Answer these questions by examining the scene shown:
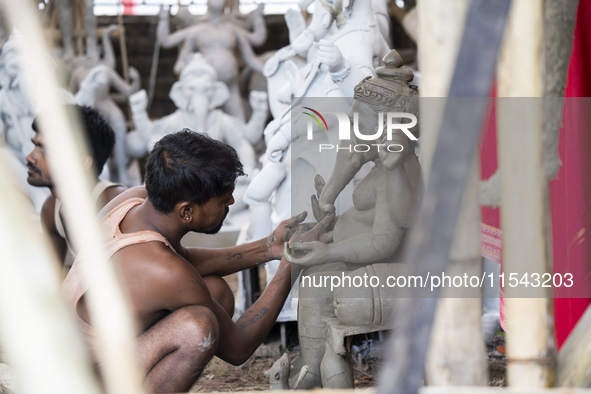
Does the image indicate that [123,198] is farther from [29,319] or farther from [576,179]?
[576,179]

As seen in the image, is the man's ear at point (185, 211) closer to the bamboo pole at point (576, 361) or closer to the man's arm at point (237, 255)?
the man's arm at point (237, 255)

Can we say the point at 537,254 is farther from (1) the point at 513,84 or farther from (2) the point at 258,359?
(2) the point at 258,359

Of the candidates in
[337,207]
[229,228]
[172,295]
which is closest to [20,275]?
[172,295]

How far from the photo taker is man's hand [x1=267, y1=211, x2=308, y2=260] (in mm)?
2381

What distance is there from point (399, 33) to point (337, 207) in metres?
6.13

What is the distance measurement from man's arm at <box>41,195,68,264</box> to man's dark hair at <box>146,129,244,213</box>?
1.42m

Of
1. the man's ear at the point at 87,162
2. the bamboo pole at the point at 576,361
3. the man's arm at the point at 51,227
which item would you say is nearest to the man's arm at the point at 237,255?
the man's ear at the point at 87,162

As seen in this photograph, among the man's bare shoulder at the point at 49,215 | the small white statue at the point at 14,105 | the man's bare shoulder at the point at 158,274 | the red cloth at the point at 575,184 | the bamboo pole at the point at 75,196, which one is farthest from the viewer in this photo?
the small white statue at the point at 14,105

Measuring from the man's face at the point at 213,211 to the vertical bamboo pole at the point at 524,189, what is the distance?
110 cm

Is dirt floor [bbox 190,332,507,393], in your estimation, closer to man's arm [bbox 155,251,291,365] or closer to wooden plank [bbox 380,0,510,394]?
man's arm [bbox 155,251,291,365]

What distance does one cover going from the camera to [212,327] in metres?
2.12

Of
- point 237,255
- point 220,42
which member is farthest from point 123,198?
point 220,42

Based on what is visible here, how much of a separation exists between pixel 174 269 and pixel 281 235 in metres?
0.50

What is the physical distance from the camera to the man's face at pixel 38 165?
305 centimetres
